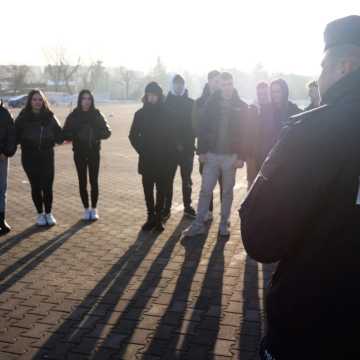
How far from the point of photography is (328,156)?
161 centimetres

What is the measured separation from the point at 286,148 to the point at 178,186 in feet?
28.8

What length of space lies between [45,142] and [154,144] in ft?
4.97

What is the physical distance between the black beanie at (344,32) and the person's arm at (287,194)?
34 cm

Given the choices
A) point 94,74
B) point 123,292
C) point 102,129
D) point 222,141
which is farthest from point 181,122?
point 94,74

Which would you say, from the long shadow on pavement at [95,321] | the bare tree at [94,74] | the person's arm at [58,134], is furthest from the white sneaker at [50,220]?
the bare tree at [94,74]

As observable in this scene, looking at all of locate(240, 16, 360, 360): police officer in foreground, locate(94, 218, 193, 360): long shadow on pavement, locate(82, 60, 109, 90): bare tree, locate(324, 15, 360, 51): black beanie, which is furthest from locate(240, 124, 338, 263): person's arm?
locate(82, 60, 109, 90): bare tree

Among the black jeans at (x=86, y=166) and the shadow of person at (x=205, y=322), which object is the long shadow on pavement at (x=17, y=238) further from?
the shadow of person at (x=205, y=322)

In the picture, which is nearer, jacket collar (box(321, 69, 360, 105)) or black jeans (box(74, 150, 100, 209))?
jacket collar (box(321, 69, 360, 105))

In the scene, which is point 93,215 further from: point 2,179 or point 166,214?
point 2,179

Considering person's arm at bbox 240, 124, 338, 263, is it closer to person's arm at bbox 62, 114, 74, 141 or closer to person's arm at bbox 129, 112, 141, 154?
person's arm at bbox 129, 112, 141, 154

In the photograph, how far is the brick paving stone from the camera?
3.74 metres

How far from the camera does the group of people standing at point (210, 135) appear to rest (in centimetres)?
641

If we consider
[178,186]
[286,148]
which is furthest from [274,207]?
[178,186]

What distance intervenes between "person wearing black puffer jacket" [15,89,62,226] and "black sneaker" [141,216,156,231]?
1.40m
